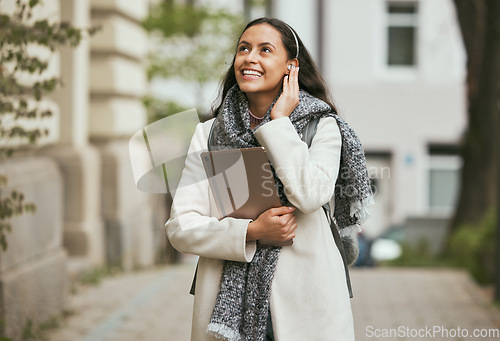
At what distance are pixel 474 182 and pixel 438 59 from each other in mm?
10174

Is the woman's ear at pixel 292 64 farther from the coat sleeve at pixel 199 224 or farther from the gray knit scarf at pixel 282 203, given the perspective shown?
the coat sleeve at pixel 199 224

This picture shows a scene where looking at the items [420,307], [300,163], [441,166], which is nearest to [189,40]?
[420,307]

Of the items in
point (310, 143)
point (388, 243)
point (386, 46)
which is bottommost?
point (388, 243)

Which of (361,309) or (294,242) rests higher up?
(294,242)

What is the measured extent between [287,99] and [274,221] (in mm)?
437

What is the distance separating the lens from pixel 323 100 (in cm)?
326

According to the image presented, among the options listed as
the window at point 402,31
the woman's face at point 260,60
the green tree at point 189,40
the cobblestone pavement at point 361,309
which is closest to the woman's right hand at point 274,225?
the woman's face at point 260,60

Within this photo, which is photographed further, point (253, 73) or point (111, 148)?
point (111, 148)

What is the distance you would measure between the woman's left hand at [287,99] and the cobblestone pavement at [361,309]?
118 inches

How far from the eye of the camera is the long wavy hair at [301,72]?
3172mm

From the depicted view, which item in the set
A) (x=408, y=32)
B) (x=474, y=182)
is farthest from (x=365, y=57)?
(x=474, y=182)

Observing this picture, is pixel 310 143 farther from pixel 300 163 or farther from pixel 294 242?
pixel 294 242

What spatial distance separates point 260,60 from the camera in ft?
10.2

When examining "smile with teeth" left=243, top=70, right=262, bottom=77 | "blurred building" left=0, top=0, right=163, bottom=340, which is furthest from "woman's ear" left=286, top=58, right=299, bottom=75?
"blurred building" left=0, top=0, right=163, bottom=340
